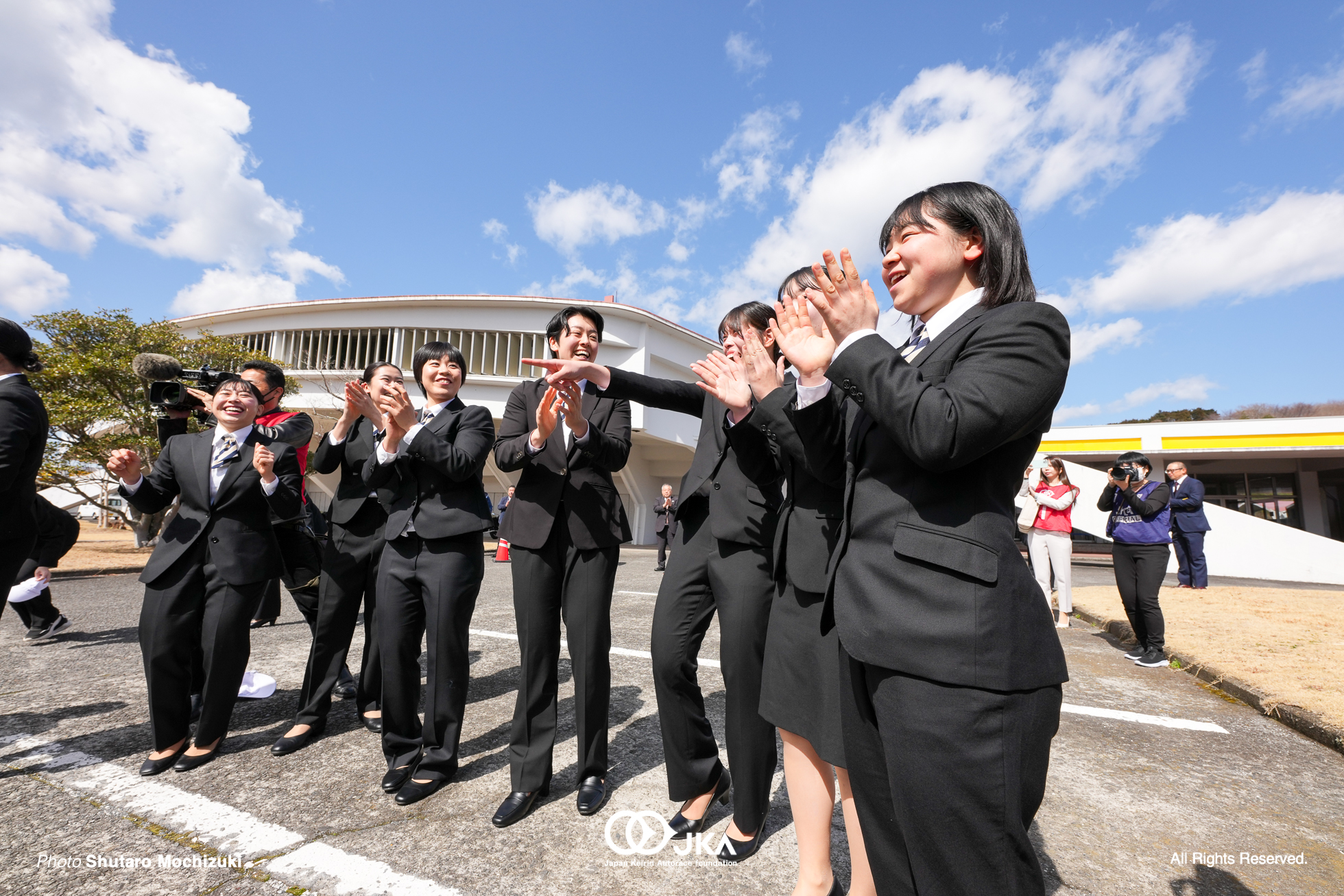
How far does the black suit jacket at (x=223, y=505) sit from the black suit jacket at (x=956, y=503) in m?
3.25

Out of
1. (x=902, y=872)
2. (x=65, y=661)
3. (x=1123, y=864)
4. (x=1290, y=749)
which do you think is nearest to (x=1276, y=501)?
(x=1290, y=749)

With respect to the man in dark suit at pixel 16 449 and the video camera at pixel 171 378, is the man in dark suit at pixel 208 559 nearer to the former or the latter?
the video camera at pixel 171 378

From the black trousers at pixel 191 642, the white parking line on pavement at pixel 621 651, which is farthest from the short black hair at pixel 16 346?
the white parking line on pavement at pixel 621 651

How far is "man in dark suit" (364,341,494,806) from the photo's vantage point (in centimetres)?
292

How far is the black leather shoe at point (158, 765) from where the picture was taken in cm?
293

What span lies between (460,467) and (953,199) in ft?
7.90

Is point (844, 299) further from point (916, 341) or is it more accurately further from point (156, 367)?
point (156, 367)

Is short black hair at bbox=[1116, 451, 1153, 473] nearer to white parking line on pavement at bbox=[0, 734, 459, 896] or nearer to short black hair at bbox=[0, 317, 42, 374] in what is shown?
white parking line on pavement at bbox=[0, 734, 459, 896]

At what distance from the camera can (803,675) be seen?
6.64ft

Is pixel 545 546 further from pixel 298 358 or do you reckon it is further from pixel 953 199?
pixel 298 358

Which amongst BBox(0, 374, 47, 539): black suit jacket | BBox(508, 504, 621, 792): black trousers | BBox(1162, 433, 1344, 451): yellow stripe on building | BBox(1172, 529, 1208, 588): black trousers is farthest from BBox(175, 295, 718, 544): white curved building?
BBox(508, 504, 621, 792): black trousers

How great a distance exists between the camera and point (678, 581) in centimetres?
269

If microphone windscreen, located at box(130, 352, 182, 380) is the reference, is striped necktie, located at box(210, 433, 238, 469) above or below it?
below

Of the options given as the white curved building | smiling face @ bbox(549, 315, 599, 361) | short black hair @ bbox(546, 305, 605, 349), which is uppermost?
the white curved building
